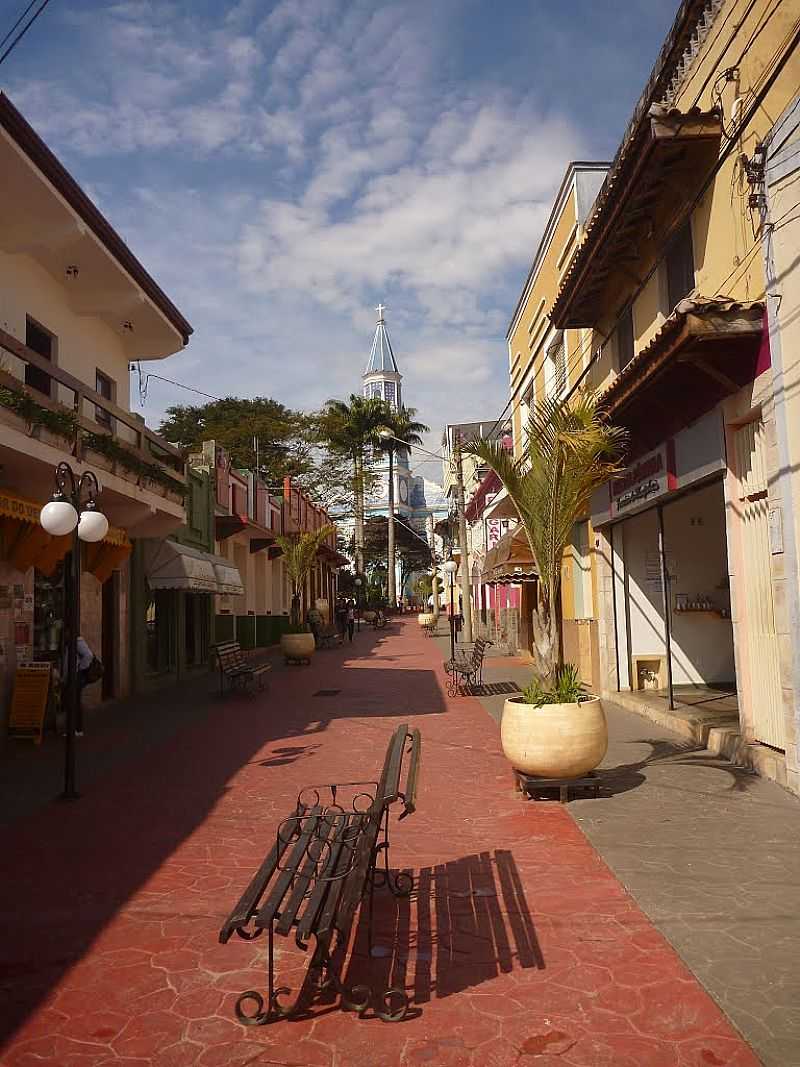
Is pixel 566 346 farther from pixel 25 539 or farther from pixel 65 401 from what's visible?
pixel 25 539

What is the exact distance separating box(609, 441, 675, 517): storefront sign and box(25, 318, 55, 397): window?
28.7ft

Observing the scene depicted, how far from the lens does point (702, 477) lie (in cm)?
880

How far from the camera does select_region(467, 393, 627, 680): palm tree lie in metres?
7.38

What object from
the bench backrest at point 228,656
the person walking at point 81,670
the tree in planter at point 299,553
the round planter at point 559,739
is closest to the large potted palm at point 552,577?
the round planter at point 559,739

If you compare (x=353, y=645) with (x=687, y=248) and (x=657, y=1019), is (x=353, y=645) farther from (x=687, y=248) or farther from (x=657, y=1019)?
(x=657, y=1019)

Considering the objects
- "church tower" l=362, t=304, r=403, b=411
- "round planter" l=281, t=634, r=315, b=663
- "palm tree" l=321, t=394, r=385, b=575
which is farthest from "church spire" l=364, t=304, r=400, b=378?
"round planter" l=281, t=634, r=315, b=663

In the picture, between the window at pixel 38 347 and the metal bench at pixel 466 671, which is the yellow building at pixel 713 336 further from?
the window at pixel 38 347

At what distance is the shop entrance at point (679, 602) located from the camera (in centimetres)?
1284

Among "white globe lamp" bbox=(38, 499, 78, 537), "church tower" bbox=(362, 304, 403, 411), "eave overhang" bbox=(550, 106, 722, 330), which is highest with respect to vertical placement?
"church tower" bbox=(362, 304, 403, 411)

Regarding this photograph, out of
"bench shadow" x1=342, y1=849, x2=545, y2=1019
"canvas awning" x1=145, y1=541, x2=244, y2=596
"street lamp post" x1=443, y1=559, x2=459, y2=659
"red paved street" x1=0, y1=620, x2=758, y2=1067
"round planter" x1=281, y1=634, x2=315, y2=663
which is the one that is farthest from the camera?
"round planter" x1=281, y1=634, x2=315, y2=663

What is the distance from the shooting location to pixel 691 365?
8.14 metres

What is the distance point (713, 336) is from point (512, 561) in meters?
10.2

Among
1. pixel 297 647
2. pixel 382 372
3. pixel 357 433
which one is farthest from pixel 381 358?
pixel 297 647

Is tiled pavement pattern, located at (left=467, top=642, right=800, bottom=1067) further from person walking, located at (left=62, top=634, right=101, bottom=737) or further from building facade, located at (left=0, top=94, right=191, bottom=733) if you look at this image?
person walking, located at (left=62, top=634, right=101, bottom=737)
